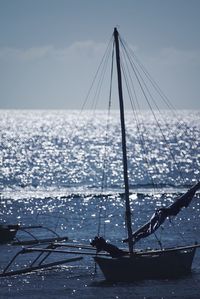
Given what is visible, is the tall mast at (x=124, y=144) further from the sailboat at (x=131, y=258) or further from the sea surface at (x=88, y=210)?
the sea surface at (x=88, y=210)

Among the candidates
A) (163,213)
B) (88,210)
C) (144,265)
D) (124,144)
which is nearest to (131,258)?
(144,265)

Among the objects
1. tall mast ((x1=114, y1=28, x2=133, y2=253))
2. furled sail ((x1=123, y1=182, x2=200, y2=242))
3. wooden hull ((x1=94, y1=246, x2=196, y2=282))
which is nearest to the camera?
tall mast ((x1=114, y1=28, x2=133, y2=253))

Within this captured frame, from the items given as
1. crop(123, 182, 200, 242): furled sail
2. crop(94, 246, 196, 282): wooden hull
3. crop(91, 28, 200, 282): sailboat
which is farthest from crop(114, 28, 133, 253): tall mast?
crop(123, 182, 200, 242): furled sail

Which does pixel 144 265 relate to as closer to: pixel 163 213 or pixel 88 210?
pixel 163 213

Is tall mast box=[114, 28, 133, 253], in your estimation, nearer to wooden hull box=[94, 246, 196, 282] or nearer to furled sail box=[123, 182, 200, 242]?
wooden hull box=[94, 246, 196, 282]

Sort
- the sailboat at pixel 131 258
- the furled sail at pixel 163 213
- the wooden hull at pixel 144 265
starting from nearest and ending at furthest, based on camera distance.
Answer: the sailboat at pixel 131 258 → the wooden hull at pixel 144 265 → the furled sail at pixel 163 213

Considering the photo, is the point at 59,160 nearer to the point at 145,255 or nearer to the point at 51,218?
the point at 51,218

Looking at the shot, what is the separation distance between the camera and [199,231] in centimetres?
7288

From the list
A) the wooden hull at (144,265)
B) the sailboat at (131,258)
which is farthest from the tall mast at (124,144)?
the wooden hull at (144,265)

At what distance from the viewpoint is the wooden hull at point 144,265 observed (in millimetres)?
46406

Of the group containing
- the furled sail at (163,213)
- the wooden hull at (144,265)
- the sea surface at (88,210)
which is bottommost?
the sea surface at (88,210)

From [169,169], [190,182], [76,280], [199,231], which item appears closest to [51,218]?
[199,231]

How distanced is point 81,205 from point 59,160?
9388 centimetres

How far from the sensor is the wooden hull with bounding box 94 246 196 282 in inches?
1827
